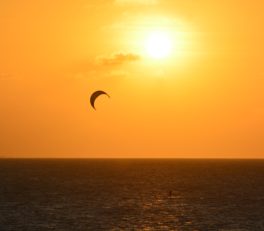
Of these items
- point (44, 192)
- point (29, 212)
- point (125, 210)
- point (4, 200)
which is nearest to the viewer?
point (29, 212)

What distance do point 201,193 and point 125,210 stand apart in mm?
45370

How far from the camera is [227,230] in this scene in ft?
236

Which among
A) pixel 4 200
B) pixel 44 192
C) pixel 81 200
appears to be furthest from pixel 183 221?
pixel 44 192

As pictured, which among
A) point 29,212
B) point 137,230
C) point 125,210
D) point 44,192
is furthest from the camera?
point 44,192

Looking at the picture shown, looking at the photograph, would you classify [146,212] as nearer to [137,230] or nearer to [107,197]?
[137,230]

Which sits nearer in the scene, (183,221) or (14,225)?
(14,225)

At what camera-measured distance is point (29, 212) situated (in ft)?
287

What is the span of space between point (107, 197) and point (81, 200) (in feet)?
31.5

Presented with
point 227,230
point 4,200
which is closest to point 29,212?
point 4,200

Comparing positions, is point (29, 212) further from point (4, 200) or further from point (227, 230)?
point (227, 230)

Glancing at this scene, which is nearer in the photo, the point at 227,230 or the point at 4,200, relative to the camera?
the point at 227,230

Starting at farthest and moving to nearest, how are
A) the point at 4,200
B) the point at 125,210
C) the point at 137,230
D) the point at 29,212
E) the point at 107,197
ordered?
the point at 107,197
the point at 4,200
the point at 125,210
the point at 29,212
the point at 137,230

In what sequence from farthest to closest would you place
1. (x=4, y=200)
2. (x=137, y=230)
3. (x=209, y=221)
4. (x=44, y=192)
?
(x=44, y=192), (x=4, y=200), (x=209, y=221), (x=137, y=230)

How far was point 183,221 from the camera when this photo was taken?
263ft
